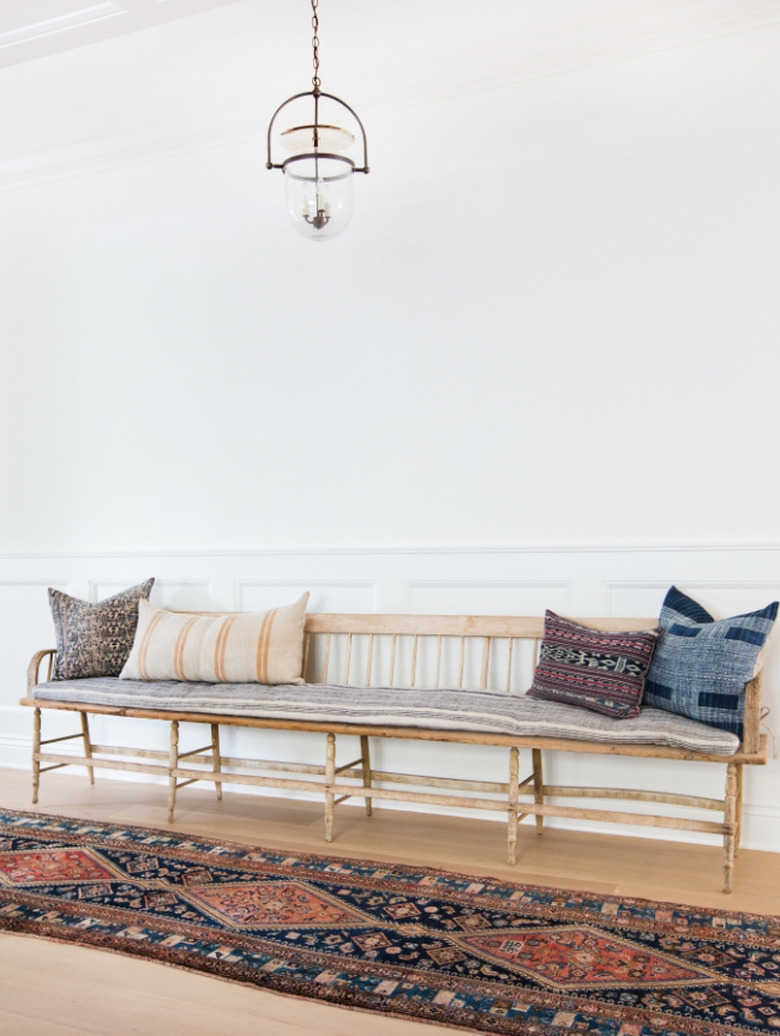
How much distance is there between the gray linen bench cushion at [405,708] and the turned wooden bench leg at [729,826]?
0.10 metres

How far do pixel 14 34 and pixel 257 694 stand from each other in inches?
111

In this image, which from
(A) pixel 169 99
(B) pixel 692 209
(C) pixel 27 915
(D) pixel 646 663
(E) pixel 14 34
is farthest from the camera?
(A) pixel 169 99

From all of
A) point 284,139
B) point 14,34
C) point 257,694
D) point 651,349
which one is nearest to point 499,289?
point 651,349

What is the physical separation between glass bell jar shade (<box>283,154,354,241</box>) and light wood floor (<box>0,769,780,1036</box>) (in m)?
2.33

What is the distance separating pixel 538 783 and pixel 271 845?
3.28ft

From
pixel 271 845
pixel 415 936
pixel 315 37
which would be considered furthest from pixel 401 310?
pixel 415 936

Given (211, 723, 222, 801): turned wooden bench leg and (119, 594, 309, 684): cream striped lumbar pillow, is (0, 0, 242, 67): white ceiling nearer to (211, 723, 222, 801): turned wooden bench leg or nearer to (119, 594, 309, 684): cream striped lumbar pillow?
(119, 594, 309, 684): cream striped lumbar pillow

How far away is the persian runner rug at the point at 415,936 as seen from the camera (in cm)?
226

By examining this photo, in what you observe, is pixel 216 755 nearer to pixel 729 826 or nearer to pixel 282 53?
pixel 729 826

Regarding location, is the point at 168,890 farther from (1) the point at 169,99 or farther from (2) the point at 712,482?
(1) the point at 169,99

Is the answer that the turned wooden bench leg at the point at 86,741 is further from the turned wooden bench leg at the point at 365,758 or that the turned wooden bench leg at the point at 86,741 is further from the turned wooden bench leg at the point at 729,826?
the turned wooden bench leg at the point at 729,826

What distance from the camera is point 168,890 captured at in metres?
3.05

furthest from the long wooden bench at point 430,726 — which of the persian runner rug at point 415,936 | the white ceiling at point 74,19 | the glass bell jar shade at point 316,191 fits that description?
the white ceiling at point 74,19

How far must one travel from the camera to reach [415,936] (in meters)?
2.66
